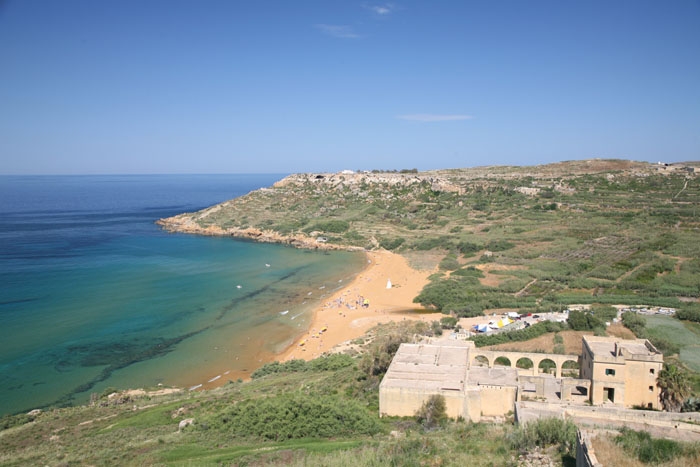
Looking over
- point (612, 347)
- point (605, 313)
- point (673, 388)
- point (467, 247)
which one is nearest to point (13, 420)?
point (612, 347)

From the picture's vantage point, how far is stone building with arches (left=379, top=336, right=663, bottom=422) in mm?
13602

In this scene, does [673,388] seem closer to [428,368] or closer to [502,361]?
[502,361]

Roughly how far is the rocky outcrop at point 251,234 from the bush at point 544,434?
4220 centimetres

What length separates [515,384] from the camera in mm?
13750

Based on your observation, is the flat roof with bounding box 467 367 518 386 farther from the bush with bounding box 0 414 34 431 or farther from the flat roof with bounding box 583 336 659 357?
the bush with bounding box 0 414 34 431

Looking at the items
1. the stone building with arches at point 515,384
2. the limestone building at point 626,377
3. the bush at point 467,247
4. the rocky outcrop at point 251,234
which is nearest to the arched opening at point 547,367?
the stone building with arches at point 515,384

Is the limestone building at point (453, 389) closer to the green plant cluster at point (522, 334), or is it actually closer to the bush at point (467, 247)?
the green plant cluster at point (522, 334)

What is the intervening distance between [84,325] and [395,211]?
49.1 meters

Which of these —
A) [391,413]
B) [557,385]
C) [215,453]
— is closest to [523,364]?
[557,385]

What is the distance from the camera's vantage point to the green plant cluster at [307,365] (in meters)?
20.3

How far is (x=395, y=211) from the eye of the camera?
6950cm

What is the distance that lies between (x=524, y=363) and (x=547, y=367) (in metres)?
0.86

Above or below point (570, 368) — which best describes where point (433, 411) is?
above

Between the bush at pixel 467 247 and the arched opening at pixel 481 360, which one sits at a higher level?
the bush at pixel 467 247
